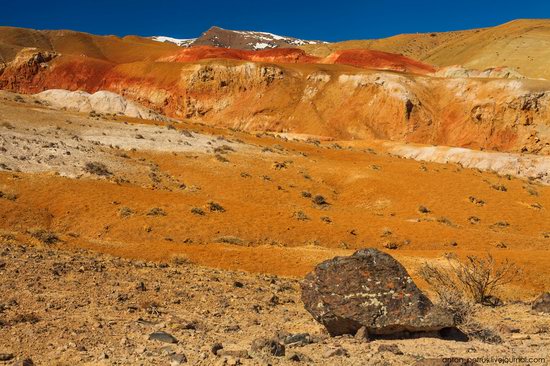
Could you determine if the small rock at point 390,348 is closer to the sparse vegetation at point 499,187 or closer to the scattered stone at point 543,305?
the scattered stone at point 543,305

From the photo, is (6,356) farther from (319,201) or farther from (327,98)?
(327,98)

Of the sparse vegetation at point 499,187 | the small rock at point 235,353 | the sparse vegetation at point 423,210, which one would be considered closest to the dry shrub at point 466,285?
the small rock at point 235,353

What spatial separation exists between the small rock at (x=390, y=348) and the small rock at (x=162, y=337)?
3493 millimetres

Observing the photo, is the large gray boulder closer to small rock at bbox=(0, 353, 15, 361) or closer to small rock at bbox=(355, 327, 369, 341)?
small rock at bbox=(355, 327, 369, 341)

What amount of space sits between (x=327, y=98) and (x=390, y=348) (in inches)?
3019

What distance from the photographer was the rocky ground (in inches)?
328

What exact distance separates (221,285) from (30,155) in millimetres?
21803

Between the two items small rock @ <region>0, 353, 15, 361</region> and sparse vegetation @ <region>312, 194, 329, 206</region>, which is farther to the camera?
sparse vegetation @ <region>312, 194, 329, 206</region>

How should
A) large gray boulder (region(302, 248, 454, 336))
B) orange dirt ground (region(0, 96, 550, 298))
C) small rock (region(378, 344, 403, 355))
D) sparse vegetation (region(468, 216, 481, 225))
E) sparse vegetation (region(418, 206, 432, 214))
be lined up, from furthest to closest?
sparse vegetation (region(418, 206, 432, 214)) < sparse vegetation (region(468, 216, 481, 225)) < orange dirt ground (region(0, 96, 550, 298)) < large gray boulder (region(302, 248, 454, 336)) < small rock (region(378, 344, 403, 355))

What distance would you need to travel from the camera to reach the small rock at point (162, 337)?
9.03m

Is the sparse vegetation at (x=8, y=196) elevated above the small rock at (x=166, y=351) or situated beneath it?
elevated above

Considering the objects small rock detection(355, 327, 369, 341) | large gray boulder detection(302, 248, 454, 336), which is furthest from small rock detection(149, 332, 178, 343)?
small rock detection(355, 327, 369, 341)

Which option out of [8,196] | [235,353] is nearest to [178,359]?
[235,353]

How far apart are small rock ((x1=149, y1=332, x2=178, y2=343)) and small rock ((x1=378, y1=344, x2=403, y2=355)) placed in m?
3.49
